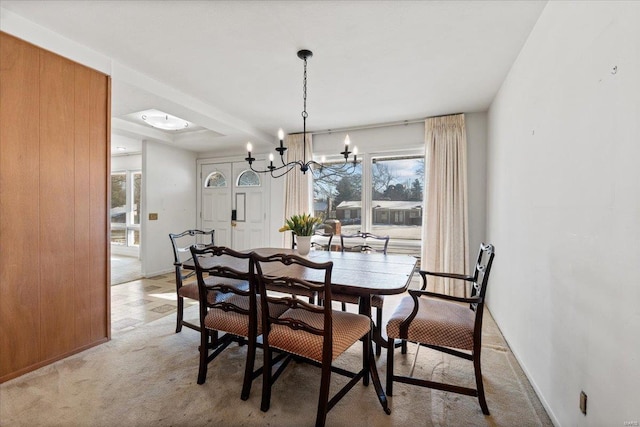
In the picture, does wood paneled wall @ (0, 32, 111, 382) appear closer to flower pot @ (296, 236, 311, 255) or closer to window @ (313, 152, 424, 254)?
flower pot @ (296, 236, 311, 255)

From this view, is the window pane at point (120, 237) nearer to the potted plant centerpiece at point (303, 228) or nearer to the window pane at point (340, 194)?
the window pane at point (340, 194)

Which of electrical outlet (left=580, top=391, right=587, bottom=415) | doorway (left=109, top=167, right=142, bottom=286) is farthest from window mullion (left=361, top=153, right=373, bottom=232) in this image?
doorway (left=109, top=167, right=142, bottom=286)

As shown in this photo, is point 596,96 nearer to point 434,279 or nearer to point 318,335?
point 318,335

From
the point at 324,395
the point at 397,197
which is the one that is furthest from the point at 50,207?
the point at 397,197

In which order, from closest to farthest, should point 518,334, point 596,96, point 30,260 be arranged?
point 596,96
point 30,260
point 518,334

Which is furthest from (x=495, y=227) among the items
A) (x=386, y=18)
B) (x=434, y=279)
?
(x=386, y=18)

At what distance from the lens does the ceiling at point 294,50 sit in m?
1.94

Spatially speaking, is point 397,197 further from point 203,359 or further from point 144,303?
point 144,303

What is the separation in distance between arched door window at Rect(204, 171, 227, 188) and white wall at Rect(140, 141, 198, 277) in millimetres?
262

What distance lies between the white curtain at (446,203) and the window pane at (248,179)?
300cm

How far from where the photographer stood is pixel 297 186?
483cm

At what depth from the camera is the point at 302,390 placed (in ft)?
6.22

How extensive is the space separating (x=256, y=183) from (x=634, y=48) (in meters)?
4.97

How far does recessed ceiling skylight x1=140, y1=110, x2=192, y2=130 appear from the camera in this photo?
391 cm
